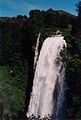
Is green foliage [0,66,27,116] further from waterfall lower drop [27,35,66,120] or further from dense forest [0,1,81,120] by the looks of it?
waterfall lower drop [27,35,66,120]

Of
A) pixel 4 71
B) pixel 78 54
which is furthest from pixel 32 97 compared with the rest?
pixel 78 54

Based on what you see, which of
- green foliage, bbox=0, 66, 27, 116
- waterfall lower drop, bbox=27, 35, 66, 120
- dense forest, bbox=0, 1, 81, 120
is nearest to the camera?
waterfall lower drop, bbox=27, 35, 66, 120

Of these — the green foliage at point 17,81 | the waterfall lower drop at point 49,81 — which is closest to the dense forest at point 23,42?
the green foliage at point 17,81

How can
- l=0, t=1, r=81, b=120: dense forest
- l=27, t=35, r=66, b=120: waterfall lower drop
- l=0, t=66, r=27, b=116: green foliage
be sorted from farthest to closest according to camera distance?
l=0, t=66, r=27, b=116: green foliage, l=0, t=1, r=81, b=120: dense forest, l=27, t=35, r=66, b=120: waterfall lower drop

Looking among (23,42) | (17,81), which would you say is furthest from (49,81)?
(23,42)

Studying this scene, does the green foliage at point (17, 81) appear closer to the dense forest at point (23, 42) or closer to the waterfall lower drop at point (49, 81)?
the dense forest at point (23, 42)

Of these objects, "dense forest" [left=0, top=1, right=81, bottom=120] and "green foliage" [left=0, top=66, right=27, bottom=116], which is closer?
"dense forest" [left=0, top=1, right=81, bottom=120]

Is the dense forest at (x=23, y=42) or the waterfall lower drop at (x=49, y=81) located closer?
the waterfall lower drop at (x=49, y=81)

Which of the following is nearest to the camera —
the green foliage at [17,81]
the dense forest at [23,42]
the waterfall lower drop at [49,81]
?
the waterfall lower drop at [49,81]

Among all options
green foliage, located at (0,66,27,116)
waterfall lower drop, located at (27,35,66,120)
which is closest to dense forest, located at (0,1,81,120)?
green foliage, located at (0,66,27,116)

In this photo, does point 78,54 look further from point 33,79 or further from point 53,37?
point 33,79
